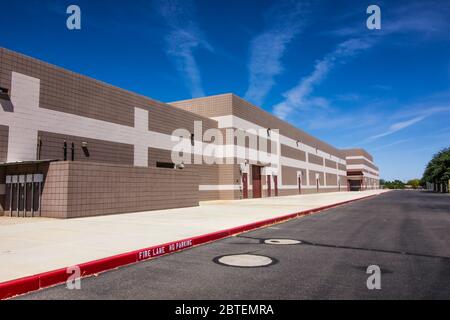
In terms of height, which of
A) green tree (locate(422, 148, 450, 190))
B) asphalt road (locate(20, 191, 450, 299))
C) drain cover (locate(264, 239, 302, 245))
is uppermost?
green tree (locate(422, 148, 450, 190))

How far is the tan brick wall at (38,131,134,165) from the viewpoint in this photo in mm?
17938

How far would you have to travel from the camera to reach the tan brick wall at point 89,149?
58.9ft

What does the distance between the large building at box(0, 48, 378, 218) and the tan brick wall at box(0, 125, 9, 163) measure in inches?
1.8

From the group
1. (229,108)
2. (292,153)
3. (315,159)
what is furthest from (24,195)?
(315,159)

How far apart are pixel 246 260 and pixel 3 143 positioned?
14.4 meters

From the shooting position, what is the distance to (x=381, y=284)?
4.93m

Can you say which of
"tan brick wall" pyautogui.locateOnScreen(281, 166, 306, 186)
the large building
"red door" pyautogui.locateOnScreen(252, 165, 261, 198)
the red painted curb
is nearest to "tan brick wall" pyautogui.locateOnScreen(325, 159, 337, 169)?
"tan brick wall" pyautogui.locateOnScreen(281, 166, 306, 186)

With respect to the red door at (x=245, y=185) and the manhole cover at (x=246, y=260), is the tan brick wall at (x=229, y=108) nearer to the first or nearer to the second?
the red door at (x=245, y=185)

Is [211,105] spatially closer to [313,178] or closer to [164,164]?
[164,164]

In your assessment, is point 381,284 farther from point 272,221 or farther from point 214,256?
point 272,221

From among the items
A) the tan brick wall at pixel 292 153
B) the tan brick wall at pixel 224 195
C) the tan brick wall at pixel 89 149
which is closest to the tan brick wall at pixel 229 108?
the tan brick wall at pixel 292 153

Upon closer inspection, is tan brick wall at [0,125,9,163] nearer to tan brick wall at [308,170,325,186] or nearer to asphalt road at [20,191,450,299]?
asphalt road at [20,191,450,299]

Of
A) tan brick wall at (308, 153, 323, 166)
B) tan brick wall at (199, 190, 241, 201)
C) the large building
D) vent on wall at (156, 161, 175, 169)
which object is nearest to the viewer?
the large building

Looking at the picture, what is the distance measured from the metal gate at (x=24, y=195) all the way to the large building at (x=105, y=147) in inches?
1.7
